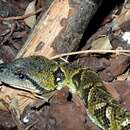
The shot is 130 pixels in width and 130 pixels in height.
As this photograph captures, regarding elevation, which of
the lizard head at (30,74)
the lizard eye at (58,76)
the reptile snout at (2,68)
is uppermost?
the reptile snout at (2,68)

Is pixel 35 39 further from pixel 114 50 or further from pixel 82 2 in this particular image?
pixel 114 50

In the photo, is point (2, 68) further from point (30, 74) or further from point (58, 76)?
point (58, 76)

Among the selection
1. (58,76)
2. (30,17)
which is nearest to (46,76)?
(58,76)

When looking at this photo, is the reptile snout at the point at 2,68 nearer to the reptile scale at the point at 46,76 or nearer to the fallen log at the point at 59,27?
the reptile scale at the point at 46,76

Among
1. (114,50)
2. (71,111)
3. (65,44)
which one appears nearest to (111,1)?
(114,50)

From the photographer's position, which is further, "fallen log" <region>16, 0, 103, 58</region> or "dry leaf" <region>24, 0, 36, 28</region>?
"dry leaf" <region>24, 0, 36, 28</region>

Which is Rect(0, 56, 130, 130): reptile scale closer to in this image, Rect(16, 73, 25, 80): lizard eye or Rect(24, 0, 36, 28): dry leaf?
Rect(16, 73, 25, 80): lizard eye

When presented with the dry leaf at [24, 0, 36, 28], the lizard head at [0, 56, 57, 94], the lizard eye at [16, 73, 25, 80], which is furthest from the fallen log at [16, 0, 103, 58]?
the dry leaf at [24, 0, 36, 28]

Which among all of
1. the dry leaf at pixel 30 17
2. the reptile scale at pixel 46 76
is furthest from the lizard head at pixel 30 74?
the dry leaf at pixel 30 17
